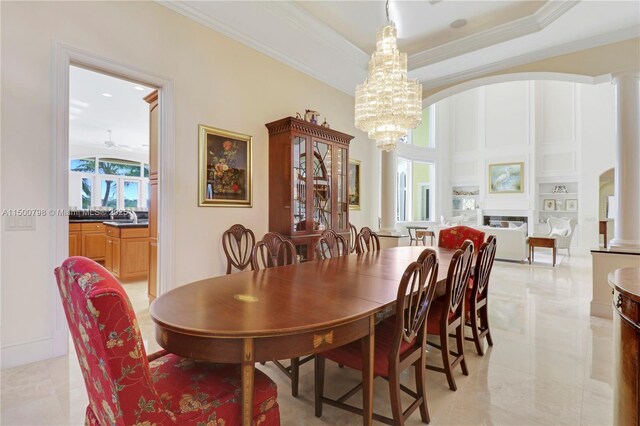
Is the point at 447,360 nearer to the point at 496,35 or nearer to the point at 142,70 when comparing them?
the point at 142,70

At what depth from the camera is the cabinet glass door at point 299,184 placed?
11.9 ft

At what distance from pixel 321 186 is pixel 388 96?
1.56 m

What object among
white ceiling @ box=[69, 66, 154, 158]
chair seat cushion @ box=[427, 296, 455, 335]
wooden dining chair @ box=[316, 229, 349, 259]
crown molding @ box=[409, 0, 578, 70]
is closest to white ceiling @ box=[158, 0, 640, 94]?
crown molding @ box=[409, 0, 578, 70]

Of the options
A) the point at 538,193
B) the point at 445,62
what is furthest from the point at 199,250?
the point at 538,193

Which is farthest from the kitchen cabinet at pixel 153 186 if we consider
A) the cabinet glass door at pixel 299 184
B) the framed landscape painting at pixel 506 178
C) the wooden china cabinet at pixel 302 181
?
the framed landscape painting at pixel 506 178

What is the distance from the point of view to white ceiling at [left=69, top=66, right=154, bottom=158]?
452cm

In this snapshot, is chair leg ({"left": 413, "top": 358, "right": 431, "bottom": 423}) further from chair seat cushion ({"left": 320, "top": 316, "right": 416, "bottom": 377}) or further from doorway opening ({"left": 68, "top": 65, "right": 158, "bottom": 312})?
doorway opening ({"left": 68, "top": 65, "right": 158, "bottom": 312})

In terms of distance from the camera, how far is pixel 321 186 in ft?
13.2

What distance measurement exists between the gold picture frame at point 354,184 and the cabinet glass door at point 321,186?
1078 mm

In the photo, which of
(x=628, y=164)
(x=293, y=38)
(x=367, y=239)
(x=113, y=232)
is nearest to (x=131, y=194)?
(x=113, y=232)

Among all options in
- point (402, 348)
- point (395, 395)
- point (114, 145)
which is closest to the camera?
point (395, 395)

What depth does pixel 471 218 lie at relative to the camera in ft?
33.9

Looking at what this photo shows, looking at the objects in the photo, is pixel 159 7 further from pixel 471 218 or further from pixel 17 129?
pixel 471 218

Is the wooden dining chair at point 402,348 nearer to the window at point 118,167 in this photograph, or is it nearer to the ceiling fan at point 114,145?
the ceiling fan at point 114,145
